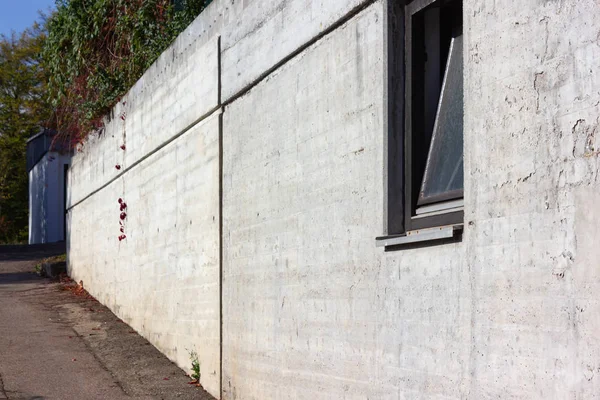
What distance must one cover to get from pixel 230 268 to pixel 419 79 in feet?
11.3

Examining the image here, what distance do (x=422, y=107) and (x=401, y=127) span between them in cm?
17

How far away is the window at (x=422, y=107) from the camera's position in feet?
17.2

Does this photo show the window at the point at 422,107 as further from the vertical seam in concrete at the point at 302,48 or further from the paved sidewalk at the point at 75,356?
the paved sidewalk at the point at 75,356

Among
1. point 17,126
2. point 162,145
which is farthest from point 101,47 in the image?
point 17,126

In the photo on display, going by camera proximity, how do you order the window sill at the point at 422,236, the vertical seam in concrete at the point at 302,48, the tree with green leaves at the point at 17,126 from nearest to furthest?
the window sill at the point at 422,236 → the vertical seam in concrete at the point at 302,48 → the tree with green leaves at the point at 17,126

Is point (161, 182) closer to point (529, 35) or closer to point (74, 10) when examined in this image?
point (74, 10)

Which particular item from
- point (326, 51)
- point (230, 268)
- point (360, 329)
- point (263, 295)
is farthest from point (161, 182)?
point (360, 329)

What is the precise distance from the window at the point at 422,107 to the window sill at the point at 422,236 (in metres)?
0.02

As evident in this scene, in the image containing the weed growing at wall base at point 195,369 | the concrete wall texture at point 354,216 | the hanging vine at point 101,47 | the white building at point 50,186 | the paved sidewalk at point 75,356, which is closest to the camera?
the concrete wall texture at point 354,216

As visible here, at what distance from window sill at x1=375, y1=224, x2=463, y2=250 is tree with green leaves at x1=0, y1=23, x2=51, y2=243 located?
34.8 m

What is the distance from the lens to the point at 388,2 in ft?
18.2

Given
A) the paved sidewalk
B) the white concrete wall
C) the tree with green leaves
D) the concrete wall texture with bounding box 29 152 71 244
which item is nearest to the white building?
the concrete wall texture with bounding box 29 152 71 244

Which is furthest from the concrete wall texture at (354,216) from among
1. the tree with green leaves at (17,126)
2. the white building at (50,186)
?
the tree with green leaves at (17,126)

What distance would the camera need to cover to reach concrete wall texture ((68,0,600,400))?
3959 mm
